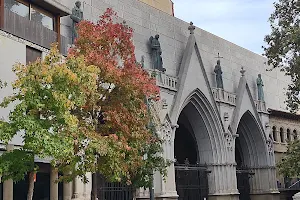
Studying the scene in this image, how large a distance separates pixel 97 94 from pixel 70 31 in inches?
457

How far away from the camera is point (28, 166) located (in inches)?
511

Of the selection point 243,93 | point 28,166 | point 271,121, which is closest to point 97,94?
point 28,166

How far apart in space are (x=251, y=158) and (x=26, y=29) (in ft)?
79.1

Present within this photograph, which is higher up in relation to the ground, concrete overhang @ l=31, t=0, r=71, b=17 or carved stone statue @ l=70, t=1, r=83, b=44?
carved stone statue @ l=70, t=1, r=83, b=44

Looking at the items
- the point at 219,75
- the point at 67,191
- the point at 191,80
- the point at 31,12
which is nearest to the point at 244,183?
the point at 219,75

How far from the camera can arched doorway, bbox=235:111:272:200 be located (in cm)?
3611

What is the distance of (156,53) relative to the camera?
99.4 ft

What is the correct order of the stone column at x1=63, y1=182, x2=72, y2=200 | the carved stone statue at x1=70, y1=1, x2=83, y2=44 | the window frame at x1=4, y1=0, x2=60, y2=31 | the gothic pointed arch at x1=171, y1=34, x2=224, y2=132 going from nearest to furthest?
the window frame at x1=4, y1=0, x2=60, y2=31, the stone column at x1=63, y1=182, x2=72, y2=200, the carved stone statue at x1=70, y1=1, x2=83, y2=44, the gothic pointed arch at x1=171, y1=34, x2=224, y2=132

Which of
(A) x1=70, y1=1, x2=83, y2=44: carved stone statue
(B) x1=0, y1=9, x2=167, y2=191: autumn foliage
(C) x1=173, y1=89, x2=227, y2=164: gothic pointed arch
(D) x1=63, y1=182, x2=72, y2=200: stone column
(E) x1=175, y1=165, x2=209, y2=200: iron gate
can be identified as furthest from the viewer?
(C) x1=173, y1=89, x2=227, y2=164: gothic pointed arch

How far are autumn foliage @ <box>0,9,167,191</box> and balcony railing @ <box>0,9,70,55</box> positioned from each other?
2661 millimetres

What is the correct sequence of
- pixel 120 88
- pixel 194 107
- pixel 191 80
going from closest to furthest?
pixel 120 88, pixel 191 80, pixel 194 107

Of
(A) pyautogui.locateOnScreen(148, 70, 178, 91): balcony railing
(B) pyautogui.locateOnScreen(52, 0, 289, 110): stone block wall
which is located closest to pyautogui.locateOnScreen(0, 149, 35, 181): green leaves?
(B) pyautogui.locateOnScreen(52, 0, 289, 110): stone block wall

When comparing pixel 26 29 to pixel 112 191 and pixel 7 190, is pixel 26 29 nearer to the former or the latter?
pixel 7 190

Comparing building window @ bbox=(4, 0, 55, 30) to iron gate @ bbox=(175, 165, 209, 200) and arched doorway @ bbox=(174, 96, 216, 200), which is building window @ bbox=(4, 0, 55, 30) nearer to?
arched doorway @ bbox=(174, 96, 216, 200)
